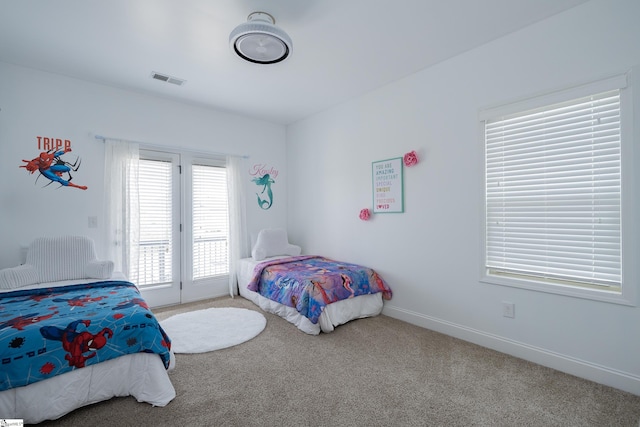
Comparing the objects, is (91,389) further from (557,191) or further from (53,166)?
(557,191)

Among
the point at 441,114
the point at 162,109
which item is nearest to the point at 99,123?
the point at 162,109

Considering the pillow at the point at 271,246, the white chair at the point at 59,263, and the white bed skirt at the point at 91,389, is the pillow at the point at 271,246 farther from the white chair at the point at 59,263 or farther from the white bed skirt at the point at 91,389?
the white bed skirt at the point at 91,389

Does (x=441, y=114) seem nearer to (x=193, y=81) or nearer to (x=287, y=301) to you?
(x=287, y=301)

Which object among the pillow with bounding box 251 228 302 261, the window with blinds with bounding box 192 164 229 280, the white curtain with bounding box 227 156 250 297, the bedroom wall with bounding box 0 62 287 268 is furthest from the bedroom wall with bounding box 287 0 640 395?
the bedroom wall with bounding box 0 62 287 268

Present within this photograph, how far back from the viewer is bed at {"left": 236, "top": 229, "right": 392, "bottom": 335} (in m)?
2.95

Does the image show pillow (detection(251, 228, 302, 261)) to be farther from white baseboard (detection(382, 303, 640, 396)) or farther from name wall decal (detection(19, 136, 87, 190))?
name wall decal (detection(19, 136, 87, 190))

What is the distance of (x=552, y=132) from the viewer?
2.33 m

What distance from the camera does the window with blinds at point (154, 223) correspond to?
3703 millimetres

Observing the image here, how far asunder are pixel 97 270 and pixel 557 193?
420 centimetres

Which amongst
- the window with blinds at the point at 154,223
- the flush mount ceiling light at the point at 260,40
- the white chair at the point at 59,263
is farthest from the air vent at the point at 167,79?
the white chair at the point at 59,263

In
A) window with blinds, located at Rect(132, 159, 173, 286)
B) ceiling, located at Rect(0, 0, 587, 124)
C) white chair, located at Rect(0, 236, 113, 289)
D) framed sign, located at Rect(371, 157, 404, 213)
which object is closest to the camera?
ceiling, located at Rect(0, 0, 587, 124)

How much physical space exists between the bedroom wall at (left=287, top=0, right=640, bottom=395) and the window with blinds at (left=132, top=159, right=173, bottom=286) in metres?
2.13

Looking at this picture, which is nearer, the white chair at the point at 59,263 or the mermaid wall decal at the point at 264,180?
the white chair at the point at 59,263

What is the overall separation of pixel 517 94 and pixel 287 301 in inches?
114
